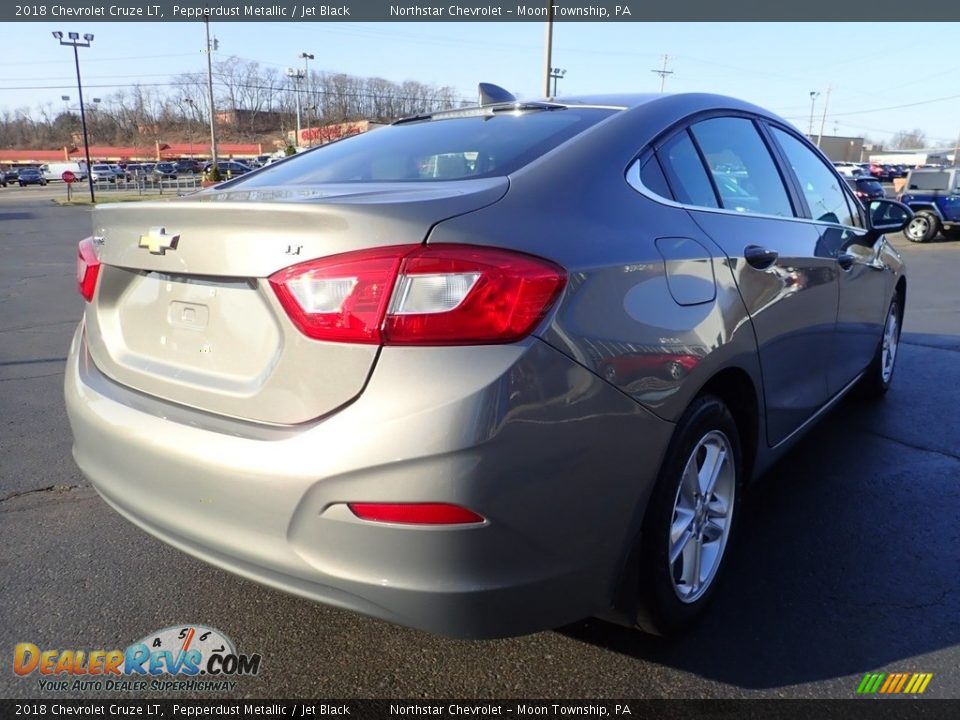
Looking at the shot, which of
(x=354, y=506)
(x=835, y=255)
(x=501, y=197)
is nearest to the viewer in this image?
(x=354, y=506)

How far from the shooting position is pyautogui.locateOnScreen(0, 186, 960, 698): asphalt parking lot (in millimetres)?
2225

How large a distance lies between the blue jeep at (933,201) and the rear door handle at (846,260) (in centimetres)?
1664

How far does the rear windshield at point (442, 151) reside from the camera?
90.6 inches

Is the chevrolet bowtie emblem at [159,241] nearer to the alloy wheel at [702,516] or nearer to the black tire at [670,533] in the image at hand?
the black tire at [670,533]

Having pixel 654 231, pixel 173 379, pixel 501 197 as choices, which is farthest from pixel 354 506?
pixel 654 231

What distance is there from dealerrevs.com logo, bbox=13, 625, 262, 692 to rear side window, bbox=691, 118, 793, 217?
227 cm

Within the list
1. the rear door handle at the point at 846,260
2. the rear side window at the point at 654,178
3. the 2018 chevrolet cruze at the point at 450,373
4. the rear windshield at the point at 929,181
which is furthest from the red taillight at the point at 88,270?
the rear windshield at the point at 929,181

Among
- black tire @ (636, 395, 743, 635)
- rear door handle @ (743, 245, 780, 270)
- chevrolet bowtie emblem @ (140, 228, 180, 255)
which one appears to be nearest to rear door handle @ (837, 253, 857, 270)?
rear door handle @ (743, 245, 780, 270)

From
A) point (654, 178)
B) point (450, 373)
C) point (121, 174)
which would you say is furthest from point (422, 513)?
point (121, 174)

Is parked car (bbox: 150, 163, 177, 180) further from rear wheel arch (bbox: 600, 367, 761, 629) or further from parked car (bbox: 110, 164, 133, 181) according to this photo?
rear wheel arch (bbox: 600, 367, 761, 629)

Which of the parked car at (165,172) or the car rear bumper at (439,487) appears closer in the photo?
the car rear bumper at (439,487)

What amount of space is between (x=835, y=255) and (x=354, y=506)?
2705 mm

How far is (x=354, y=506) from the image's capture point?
66.4 inches

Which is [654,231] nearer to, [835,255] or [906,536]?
[835,255]
